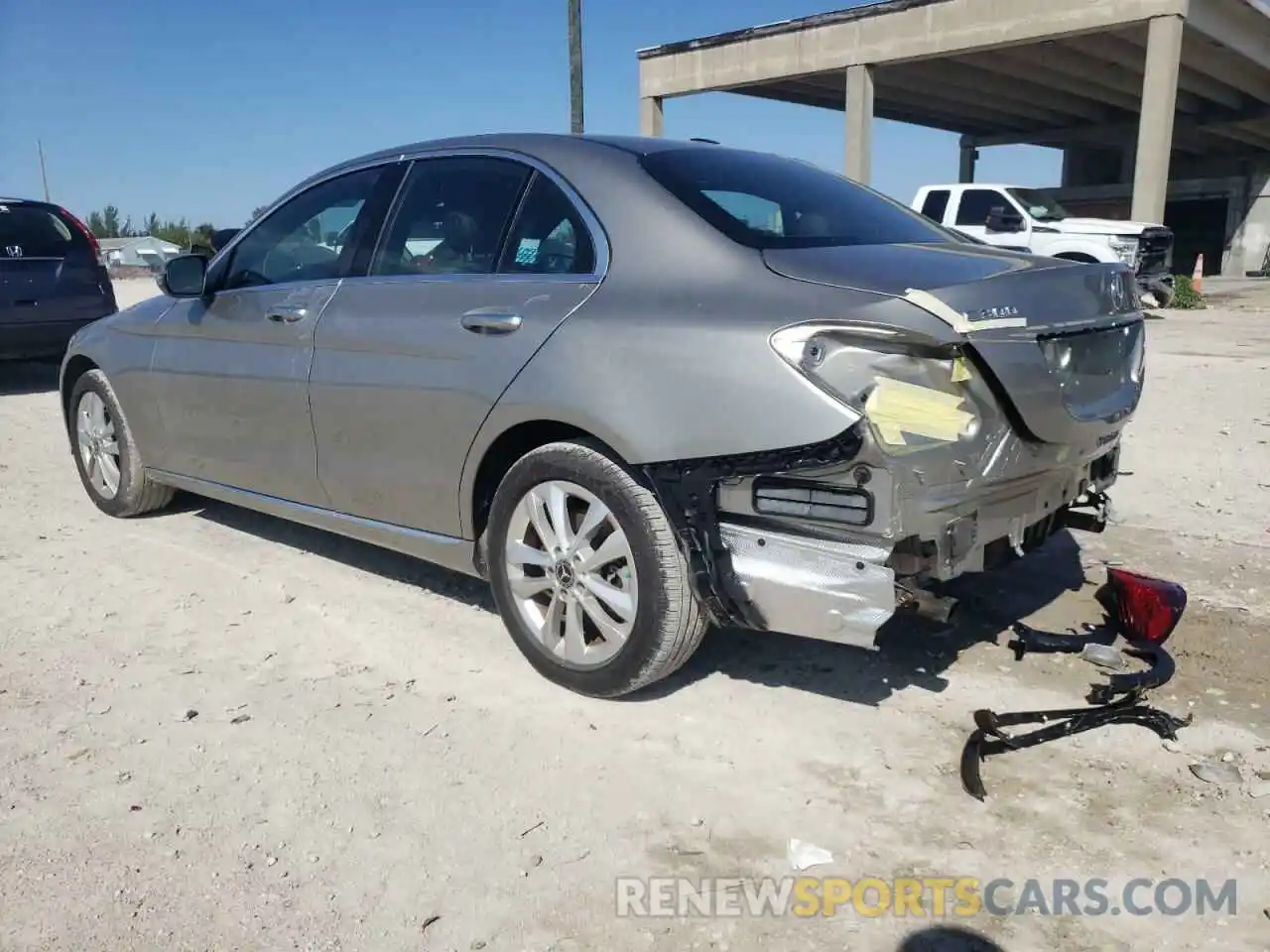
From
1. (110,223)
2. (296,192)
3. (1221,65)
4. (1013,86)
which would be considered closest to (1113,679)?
(296,192)

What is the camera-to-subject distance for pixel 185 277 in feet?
15.0

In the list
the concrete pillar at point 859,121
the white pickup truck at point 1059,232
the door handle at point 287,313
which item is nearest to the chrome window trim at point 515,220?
the door handle at point 287,313

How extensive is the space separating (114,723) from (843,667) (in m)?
2.34

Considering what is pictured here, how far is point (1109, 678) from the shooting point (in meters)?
3.41

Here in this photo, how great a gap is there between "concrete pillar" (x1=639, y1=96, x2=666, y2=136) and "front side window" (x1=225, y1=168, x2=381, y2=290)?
71.1 feet

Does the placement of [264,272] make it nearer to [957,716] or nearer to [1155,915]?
[957,716]

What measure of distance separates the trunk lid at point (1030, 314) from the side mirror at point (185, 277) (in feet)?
9.29

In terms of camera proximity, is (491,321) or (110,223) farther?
(110,223)

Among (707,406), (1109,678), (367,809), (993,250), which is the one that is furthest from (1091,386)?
(367,809)

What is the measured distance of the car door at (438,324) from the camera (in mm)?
3312

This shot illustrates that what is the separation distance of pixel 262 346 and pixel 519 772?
2248 millimetres

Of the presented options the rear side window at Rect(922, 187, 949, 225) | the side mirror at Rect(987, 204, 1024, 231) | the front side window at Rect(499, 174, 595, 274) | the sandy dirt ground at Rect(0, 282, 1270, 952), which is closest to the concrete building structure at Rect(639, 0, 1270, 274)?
the rear side window at Rect(922, 187, 949, 225)

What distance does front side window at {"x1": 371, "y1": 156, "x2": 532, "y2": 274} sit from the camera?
3562 mm

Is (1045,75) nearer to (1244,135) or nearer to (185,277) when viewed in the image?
(1244,135)
